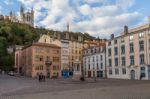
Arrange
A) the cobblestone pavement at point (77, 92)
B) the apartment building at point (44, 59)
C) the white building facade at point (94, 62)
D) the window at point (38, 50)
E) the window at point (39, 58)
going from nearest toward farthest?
the cobblestone pavement at point (77, 92)
the white building facade at point (94, 62)
the apartment building at point (44, 59)
the window at point (39, 58)
the window at point (38, 50)

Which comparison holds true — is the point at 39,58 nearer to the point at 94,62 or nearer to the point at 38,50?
the point at 38,50

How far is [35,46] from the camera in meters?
88.8

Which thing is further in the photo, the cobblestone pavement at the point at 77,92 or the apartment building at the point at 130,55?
the apartment building at the point at 130,55

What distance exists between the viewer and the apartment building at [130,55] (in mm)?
63622

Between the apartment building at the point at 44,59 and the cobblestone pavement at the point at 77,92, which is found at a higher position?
the apartment building at the point at 44,59

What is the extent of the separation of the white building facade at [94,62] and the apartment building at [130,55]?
4.68m

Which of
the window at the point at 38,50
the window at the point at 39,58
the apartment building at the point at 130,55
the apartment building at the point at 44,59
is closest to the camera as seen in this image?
the apartment building at the point at 130,55

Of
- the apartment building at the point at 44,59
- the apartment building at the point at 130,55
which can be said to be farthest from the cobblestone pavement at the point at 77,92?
the apartment building at the point at 44,59

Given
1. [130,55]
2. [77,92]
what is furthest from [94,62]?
[77,92]

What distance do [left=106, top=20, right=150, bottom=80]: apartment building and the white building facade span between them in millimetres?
4683

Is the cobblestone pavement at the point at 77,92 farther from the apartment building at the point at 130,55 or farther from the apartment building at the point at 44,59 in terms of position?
the apartment building at the point at 44,59

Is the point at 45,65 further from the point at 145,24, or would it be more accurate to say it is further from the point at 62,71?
the point at 145,24

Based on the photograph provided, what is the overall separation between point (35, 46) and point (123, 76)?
3209 centimetres

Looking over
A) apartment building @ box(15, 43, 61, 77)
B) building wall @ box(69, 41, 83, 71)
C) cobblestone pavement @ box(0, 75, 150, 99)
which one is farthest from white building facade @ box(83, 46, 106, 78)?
cobblestone pavement @ box(0, 75, 150, 99)
